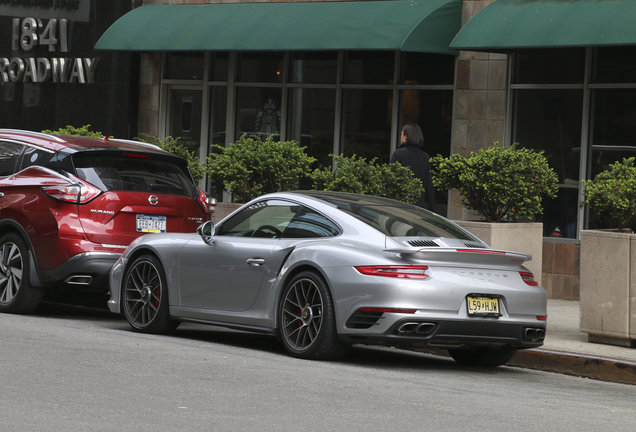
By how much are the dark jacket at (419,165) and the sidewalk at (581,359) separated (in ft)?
10.4

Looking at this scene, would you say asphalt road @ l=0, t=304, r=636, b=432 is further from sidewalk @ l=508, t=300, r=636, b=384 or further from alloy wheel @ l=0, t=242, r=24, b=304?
alloy wheel @ l=0, t=242, r=24, b=304

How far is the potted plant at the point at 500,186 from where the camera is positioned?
11.7 metres

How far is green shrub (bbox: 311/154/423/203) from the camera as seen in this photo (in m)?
12.0

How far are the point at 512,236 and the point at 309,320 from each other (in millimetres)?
4851

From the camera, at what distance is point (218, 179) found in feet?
46.2

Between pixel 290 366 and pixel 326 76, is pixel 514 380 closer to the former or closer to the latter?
pixel 290 366

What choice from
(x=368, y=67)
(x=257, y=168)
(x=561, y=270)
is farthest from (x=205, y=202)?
(x=368, y=67)

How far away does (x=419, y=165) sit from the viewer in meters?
12.5

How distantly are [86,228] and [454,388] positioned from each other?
4.40 m

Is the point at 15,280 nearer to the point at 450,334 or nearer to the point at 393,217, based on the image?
the point at 393,217

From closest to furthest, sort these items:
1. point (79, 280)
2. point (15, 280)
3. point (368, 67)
Result: point (79, 280) < point (15, 280) < point (368, 67)

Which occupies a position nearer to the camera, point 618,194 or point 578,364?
point 578,364

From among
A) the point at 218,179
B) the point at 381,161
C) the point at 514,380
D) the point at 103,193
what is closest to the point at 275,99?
the point at 381,161

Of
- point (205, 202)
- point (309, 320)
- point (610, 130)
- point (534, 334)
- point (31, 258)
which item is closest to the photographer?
point (309, 320)
